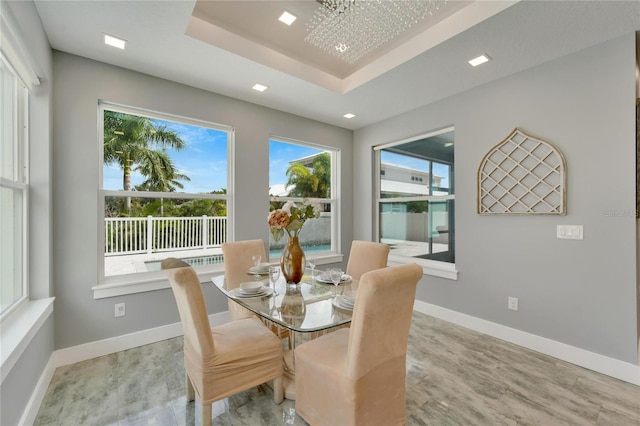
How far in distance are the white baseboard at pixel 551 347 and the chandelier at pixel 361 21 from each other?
116 inches

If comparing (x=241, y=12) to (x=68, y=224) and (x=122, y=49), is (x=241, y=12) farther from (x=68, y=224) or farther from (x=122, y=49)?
(x=68, y=224)

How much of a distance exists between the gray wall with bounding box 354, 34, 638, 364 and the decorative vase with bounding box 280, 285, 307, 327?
2181 mm

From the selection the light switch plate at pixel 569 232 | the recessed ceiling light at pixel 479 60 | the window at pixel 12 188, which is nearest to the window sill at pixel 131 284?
the window at pixel 12 188

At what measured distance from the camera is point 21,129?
205cm

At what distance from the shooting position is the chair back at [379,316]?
4.31 ft

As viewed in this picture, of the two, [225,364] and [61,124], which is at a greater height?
[61,124]

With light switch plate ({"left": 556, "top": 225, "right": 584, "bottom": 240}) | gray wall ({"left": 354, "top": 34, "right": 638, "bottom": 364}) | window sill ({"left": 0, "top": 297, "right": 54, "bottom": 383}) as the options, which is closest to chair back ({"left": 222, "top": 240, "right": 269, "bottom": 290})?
window sill ({"left": 0, "top": 297, "right": 54, "bottom": 383})

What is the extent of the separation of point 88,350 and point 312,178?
3.15m

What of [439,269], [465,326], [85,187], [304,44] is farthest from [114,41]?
[465,326]

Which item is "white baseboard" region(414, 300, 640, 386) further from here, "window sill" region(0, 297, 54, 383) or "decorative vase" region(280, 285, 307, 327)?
"window sill" region(0, 297, 54, 383)

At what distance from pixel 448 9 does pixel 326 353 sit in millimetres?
2597

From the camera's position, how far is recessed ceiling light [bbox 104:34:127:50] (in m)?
2.19

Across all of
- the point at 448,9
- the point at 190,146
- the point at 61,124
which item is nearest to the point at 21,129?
the point at 61,124

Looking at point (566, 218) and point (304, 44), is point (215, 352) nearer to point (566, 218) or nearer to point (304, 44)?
point (304, 44)
